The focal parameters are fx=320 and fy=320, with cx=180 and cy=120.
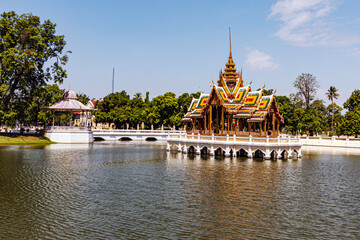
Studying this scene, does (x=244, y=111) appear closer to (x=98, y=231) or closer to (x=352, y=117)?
(x=98, y=231)

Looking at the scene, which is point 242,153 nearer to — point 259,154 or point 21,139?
point 259,154

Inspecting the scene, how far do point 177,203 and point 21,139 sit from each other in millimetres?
51467

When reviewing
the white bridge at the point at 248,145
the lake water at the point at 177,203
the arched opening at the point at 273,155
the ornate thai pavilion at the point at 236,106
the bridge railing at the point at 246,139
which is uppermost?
the ornate thai pavilion at the point at 236,106

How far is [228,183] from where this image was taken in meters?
24.2

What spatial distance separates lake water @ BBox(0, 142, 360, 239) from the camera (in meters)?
14.0

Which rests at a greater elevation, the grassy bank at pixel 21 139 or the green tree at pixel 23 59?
the green tree at pixel 23 59

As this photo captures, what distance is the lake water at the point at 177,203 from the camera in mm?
14039

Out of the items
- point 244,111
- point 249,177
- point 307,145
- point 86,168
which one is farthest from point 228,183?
point 307,145

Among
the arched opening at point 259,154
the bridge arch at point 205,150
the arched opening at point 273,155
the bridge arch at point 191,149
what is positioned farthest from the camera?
the bridge arch at point 191,149

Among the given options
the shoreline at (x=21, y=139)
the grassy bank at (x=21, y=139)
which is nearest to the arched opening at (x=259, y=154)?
the shoreline at (x=21, y=139)

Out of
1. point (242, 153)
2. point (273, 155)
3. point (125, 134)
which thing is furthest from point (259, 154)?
point (125, 134)

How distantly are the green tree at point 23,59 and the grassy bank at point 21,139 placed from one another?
3536 mm

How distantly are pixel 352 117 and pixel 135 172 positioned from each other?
63660 millimetres

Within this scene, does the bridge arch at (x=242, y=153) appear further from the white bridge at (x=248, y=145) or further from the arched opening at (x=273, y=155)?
the arched opening at (x=273, y=155)
